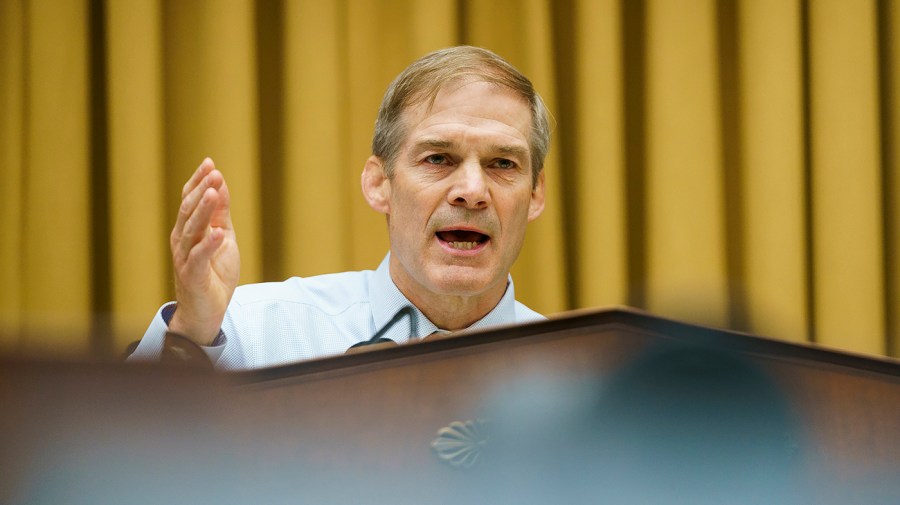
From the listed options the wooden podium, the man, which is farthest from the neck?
the wooden podium

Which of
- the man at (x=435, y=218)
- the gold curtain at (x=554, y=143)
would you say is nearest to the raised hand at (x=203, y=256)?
the man at (x=435, y=218)

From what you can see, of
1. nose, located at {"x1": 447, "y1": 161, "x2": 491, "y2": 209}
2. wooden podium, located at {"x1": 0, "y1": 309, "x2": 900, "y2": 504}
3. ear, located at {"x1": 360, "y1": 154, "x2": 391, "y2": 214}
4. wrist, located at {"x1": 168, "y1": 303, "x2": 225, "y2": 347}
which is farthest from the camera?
ear, located at {"x1": 360, "y1": 154, "x2": 391, "y2": 214}

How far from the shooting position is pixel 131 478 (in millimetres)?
573

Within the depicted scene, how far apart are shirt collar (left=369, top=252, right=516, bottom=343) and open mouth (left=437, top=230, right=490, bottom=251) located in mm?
141

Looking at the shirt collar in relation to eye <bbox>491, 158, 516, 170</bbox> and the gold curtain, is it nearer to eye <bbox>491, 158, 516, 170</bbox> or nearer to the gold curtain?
eye <bbox>491, 158, 516, 170</bbox>

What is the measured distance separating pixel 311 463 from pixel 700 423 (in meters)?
0.25

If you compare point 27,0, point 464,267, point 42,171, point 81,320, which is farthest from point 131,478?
point 27,0

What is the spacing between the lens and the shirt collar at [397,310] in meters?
1.64

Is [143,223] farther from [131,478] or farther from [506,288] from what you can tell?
[131,478]

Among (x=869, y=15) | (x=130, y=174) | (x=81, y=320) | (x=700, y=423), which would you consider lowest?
(x=81, y=320)

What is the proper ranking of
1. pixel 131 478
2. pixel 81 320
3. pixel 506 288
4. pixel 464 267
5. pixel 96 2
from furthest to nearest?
pixel 96 2 → pixel 81 320 → pixel 506 288 → pixel 464 267 → pixel 131 478

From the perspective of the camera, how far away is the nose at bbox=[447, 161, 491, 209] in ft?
5.05

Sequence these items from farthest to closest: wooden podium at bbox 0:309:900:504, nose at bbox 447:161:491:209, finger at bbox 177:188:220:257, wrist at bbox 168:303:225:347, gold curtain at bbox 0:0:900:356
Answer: gold curtain at bbox 0:0:900:356 < nose at bbox 447:161:491:209 < wrist at bbox 168:303:225:347 < finger at bbox 177:188:220:257 < wooden podium at bbox 0:309:900:504

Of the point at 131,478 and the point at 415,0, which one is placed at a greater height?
the point at 415,0
